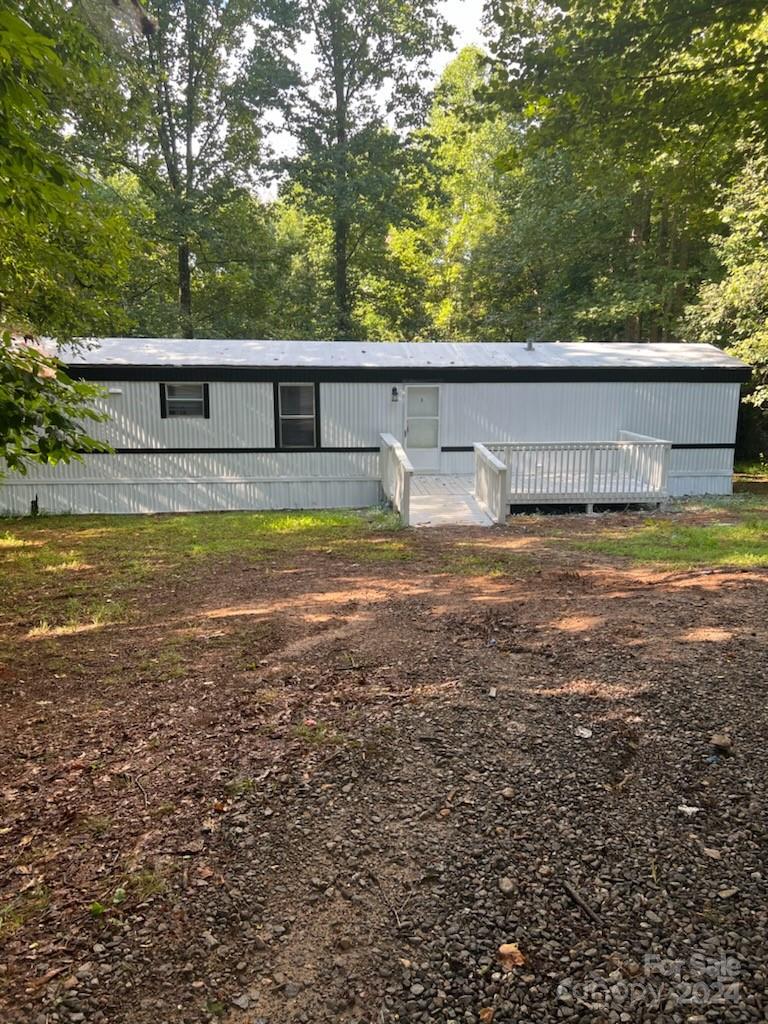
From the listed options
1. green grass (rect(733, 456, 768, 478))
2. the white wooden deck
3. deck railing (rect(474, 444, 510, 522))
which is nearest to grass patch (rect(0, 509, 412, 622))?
the white wooden deck

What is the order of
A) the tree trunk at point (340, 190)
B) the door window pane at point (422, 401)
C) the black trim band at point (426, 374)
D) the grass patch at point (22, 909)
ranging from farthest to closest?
the tree trunk at point (340, 190), the door window pane at point (422, 401), the black trim band at point (426, 374), the grass patch at point (22, 909)

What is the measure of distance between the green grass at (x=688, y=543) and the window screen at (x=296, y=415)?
217 inches

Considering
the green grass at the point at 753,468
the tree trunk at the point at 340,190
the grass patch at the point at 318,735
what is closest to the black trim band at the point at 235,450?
the green grass at the point at 753,468

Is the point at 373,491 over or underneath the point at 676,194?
underneath

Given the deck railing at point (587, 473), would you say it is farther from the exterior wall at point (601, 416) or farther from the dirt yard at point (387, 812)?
the dirt yard at point (387, 812)

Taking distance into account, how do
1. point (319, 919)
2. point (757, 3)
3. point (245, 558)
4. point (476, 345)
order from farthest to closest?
point (476, 345) → point (245, 558) → point (757, 3) → point (319, 919)

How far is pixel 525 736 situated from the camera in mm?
3418

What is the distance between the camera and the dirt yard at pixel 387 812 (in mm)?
2012

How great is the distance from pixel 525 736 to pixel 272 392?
32.0 ft

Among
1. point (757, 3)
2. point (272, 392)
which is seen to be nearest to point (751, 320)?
point (272, 392)

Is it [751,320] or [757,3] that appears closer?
[757,3]

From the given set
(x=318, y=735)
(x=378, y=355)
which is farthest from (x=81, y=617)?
(x=378, y=355)

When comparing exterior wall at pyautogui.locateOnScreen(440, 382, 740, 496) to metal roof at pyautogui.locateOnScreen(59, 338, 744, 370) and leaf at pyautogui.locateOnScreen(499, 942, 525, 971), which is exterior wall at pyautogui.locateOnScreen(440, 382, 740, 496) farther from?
leaf at pyautogui.locateOnScreen(499, 942, 525, 971)

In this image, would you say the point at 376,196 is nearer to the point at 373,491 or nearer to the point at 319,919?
the point at 373,491
